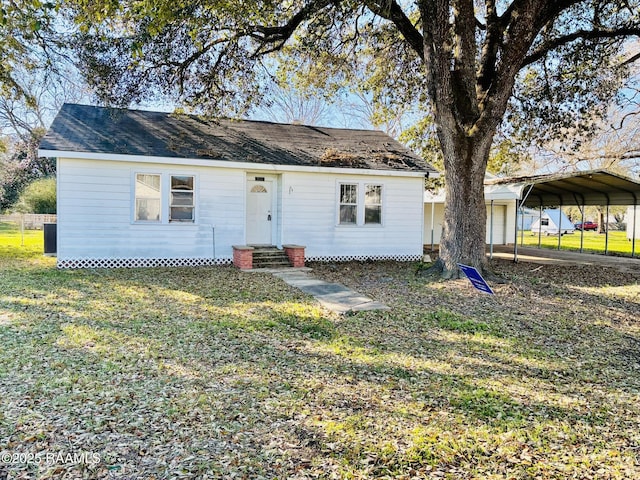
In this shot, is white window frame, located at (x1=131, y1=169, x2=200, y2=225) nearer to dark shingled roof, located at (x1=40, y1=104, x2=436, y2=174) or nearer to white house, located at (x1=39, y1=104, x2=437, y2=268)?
white house, located at (x1=39, y1=104, x2=437, y2=268)

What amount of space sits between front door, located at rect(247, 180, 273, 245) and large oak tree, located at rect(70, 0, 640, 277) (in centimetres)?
228

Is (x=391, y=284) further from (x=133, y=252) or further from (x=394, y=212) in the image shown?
(x=133, y=252)

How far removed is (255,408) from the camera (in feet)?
11.5

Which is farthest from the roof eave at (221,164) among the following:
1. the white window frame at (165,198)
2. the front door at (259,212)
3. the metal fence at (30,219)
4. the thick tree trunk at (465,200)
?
the metal fence at (30,219)

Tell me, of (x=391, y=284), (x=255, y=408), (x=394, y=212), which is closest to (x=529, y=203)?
(x=394, y=212)

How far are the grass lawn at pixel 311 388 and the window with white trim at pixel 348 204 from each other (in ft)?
18.6

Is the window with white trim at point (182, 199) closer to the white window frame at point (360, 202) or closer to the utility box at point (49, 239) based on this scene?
the white window frame at point (360, 202)

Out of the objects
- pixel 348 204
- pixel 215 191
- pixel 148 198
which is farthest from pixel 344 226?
pixel 148 198

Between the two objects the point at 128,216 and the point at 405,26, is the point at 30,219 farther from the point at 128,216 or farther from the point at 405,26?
the point at 405,26

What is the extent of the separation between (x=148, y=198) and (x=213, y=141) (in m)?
2.54

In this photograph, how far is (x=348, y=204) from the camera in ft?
42.7

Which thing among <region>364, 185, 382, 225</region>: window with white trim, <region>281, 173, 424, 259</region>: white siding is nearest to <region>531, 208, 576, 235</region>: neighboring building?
<region>281, 173, 424, 259</region>: white siding

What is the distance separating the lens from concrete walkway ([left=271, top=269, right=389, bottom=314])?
7234 mm

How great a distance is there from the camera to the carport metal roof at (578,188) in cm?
1302
